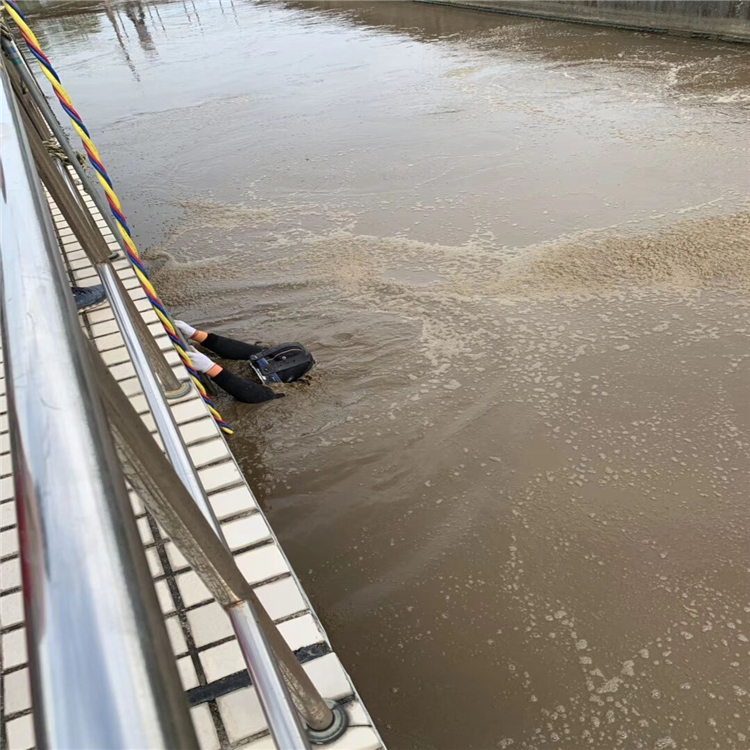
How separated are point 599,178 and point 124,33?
61.8 feet

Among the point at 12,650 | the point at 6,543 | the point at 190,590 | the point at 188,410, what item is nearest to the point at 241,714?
the point at 190,590

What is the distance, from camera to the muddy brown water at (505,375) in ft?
8.29

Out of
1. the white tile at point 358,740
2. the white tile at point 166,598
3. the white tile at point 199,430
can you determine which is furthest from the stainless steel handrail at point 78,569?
the white tile at point 199,430

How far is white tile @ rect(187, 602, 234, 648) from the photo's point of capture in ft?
5.36

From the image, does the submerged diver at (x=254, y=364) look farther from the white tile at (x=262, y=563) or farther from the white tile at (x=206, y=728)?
the white tile at (x=206, y=728)

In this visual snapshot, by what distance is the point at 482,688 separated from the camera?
2.47 metres

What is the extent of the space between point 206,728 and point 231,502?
71cm

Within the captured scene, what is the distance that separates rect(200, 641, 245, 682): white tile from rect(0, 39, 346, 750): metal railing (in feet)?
2.93

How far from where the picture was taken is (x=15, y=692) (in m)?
1.55

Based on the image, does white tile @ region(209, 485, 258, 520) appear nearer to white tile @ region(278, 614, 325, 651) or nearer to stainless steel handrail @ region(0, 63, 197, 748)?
white tile @ region(278, 614, 325, 651)


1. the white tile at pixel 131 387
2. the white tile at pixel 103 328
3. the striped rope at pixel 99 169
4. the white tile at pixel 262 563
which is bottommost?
the white tile at pixel 262 563

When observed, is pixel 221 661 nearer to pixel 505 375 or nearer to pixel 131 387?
pixel 131 387

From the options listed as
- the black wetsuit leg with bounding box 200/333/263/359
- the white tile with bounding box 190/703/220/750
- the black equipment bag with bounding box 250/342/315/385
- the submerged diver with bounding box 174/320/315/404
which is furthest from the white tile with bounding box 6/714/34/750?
the black wetsuit leg with bounding box 200/333/263/359

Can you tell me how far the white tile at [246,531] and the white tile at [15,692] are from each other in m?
0.62
